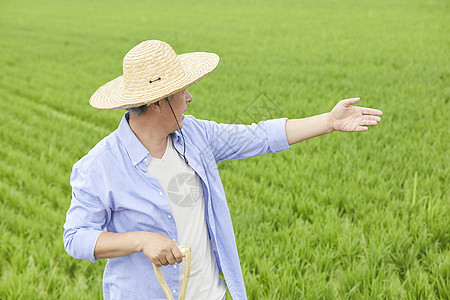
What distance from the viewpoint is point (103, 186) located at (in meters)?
1.43

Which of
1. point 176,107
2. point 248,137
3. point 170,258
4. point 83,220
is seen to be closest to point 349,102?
point 248,137

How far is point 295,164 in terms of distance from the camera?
432cm

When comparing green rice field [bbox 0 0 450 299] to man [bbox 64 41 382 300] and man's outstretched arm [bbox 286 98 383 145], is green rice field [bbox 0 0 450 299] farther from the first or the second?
man [bbox 64 41 382 300]

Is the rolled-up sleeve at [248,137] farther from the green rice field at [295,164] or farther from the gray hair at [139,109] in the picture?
the gray hair at [139,109]

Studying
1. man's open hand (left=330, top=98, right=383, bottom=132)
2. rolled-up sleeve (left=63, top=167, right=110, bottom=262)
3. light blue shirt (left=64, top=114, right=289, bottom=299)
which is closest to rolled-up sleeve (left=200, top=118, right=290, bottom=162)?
light blue shirt (left=64, top=114, right=289, bottom=299)

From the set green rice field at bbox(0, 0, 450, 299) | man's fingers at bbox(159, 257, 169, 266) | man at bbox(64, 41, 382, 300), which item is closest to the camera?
man's fingers at bbox(159, 257, 169, 266)

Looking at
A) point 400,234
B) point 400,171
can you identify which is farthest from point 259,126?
point 400,171

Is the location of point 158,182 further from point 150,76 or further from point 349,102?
point 349,102

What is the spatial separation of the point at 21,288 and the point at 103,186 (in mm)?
1557

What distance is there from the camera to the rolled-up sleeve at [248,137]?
1.74 meters

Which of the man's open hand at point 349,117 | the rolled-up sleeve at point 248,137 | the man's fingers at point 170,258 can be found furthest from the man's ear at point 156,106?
the man's open hand at point 349,117

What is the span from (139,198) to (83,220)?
0.19m

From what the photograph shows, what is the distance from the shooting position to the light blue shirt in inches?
55.2

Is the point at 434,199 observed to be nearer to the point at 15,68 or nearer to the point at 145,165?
the point at 145,165
